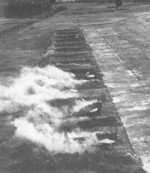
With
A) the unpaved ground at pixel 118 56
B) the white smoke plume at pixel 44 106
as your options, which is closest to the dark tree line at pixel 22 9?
the unpaved ground at pixel 118 56

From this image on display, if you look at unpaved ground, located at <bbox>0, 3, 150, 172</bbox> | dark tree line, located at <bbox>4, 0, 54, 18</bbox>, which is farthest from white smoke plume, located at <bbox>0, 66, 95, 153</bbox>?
A: dark tree line, located at <bbox>4, 0, 54, 18</bbox>

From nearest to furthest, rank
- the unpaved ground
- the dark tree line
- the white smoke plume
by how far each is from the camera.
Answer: the white smoke plume
the unpaved ground
the dark tree line

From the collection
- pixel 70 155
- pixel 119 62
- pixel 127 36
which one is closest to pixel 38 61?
pixel 119 62

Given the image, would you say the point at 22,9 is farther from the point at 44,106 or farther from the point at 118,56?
the point at 44,106

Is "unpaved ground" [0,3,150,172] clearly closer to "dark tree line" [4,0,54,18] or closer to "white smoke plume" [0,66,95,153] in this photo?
"white smoke plume" [0,66,95,153]

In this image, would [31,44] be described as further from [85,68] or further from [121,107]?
[121,107]

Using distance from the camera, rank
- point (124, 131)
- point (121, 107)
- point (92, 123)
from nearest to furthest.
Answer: point (124, 131) → point (92, 123) → point (121, 107)
